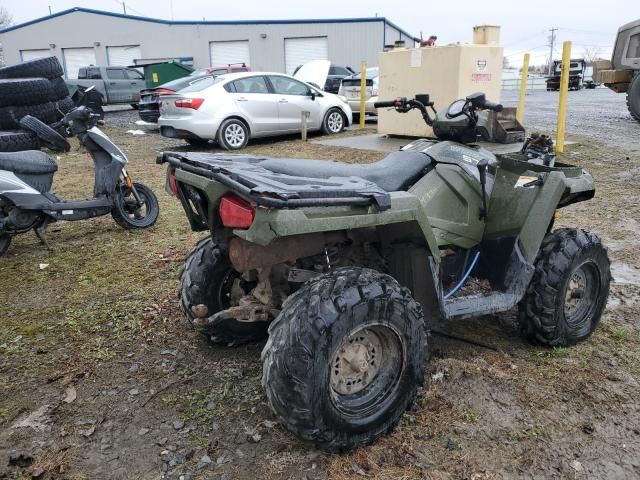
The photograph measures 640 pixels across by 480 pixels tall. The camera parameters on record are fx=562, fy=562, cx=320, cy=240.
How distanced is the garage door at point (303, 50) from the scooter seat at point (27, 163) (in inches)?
1230

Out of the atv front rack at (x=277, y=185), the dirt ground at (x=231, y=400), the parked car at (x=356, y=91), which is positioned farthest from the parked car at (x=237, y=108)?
the atv front rack at (x=277, y=185)

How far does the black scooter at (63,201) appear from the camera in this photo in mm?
4895

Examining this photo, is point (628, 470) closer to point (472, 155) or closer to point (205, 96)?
point (472, 155)

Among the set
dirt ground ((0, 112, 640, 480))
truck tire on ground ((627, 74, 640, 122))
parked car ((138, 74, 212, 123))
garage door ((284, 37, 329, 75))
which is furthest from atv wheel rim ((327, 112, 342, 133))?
garage door ((284, 37, 329, 75))

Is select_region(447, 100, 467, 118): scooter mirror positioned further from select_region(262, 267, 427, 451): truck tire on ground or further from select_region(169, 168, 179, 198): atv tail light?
select_region(169, 168, 179, 198): atv tail light

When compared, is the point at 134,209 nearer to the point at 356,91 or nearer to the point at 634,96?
the point at 356,91

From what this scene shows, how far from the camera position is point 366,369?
254 centimetres

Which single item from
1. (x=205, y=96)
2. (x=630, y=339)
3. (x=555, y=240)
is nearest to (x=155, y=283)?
(x=555, y=240)

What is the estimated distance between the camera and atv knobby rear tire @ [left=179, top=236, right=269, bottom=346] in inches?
125

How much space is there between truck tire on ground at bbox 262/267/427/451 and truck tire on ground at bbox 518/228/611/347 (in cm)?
100

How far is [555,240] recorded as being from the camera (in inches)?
127

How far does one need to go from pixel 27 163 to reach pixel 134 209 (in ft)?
3.99

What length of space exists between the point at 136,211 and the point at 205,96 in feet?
17.8

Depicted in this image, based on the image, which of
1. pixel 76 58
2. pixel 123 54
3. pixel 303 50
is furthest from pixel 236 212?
pixel 76 58
